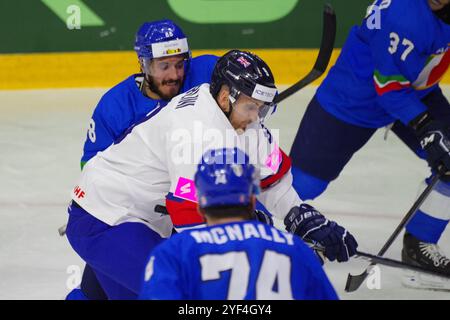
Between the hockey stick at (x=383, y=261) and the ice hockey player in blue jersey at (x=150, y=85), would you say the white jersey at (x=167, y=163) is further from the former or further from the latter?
the ice hockey player in blue jersey at (x=150, y=85)

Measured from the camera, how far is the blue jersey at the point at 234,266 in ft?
6.22

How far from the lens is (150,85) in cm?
329

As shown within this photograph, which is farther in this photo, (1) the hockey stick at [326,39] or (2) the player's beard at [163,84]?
(1) the hockey stick at [326,39]

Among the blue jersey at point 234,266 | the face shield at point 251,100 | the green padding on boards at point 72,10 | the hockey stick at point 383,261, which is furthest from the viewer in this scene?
the green padding on boards at point 72,10

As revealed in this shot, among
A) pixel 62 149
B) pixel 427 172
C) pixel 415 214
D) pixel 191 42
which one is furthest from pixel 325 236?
pixel 191 42

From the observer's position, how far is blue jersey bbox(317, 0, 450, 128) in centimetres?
339

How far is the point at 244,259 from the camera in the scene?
1908mm

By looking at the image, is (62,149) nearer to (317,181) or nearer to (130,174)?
(317,181)

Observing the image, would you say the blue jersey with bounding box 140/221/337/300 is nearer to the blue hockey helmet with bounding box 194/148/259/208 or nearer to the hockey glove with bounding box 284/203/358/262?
the blue hockey helmet with bounding box 194/148/259/208

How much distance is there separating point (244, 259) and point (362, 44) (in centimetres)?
190

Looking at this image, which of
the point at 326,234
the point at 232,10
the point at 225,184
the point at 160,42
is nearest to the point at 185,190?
the point at 326,234

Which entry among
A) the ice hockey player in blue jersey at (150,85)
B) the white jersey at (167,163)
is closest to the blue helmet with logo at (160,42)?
the ice hockey player in blue jersey at (150,85)

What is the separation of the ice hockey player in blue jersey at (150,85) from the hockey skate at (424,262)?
3.28ft
